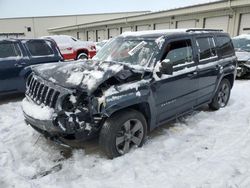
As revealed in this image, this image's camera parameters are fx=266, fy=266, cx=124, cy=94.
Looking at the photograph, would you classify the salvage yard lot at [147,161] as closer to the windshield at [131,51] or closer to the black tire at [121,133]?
the black tire at [121,133]

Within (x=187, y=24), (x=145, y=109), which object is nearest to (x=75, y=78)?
(x=145, y=109)

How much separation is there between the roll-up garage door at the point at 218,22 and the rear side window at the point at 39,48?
14430 millimetres

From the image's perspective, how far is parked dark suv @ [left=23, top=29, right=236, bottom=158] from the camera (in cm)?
352

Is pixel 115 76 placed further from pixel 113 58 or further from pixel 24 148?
pixel 24 148

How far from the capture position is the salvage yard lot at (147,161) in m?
3.36

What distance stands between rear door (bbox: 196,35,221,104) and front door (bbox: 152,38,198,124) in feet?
0.77

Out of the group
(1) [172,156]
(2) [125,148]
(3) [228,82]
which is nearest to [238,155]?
(1) [172,156]

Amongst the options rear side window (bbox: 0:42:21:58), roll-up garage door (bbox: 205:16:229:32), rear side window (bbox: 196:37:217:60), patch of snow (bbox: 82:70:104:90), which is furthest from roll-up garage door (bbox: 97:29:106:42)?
patch of snow (bbox: 82:70:104:90)

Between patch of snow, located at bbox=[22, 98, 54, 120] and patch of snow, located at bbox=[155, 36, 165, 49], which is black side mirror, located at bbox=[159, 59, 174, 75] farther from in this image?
patch of snow, located at bbox=[22, 98, 54, 120]

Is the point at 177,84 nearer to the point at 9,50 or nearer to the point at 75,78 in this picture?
the point at 75,78

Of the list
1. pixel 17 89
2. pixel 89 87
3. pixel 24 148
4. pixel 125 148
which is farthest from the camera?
pixel 17 89

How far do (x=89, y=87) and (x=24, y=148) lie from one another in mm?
1690

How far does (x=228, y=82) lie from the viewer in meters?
6.52

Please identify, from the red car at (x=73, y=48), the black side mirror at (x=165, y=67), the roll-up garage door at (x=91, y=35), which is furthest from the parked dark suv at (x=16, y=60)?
the roll-up garage door at (x=91, y=35)
